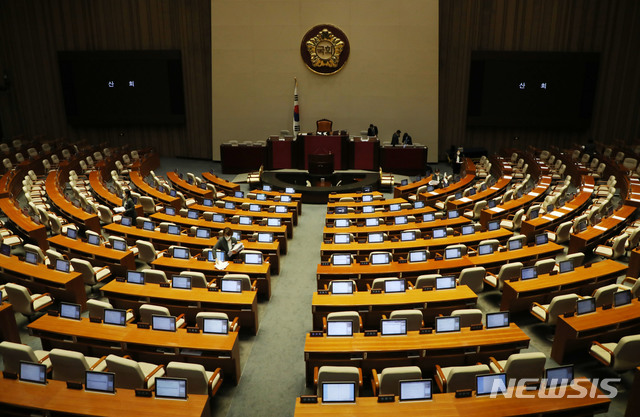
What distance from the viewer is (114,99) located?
71.4ft

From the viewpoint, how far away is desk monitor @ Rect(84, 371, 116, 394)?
5230 mm

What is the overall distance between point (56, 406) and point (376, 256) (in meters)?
5.49

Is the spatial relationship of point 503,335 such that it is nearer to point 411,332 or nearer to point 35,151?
point 411,332

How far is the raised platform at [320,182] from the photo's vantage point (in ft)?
51.9

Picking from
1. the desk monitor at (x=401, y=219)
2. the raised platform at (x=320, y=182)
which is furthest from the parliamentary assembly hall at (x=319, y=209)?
the desk monitor at (x=401, y=219)

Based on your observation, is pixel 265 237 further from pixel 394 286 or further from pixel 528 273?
pixel 528 273

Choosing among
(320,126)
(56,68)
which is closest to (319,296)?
(320,126)

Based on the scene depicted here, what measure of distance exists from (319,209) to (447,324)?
8.91 meters

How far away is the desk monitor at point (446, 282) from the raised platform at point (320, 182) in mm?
8299

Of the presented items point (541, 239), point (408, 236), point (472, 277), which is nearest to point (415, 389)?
point (472, 277)

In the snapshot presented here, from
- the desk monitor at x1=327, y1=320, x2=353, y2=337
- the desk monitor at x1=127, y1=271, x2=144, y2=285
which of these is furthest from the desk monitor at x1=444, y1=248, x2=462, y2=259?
the desk monitor at x1=127, y1=271, x2=144, y2=285

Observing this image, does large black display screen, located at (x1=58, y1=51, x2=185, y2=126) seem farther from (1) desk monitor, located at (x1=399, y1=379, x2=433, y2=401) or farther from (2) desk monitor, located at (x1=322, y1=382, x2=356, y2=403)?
(1) desk monitor, located at (x1=399, y1=379, x2=433, y2=401)

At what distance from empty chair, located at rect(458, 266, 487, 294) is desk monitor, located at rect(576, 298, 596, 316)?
1.61 meters

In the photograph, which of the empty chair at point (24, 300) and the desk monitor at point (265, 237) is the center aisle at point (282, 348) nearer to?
the desk monitor at point (265, 237)
